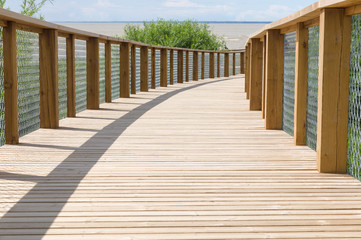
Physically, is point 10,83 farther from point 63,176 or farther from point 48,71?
point 63,176

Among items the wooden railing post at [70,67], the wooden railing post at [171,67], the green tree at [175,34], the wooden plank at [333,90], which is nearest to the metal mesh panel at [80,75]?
the wooden railing post at [70,67]

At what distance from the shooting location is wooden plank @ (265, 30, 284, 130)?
15.6 feet

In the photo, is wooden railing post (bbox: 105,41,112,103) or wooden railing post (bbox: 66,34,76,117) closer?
wooden railing post (bbox: 66,34,76,117)

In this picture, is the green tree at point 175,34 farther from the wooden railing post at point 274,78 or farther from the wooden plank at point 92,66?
the wooden railing post at point 274,78

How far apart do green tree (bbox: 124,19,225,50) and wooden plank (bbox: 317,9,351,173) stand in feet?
59.5

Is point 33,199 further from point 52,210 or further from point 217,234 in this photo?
point 217,234

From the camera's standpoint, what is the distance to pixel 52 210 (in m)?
2.23

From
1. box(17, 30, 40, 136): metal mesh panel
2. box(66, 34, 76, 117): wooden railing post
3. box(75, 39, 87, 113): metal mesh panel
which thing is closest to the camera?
box(17, 30, 40, 136): metal mesh panel

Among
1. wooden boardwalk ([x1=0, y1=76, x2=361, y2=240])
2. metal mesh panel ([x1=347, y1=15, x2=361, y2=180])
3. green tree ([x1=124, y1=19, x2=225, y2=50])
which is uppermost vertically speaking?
green tree ([x1=124, y1=19, x2=225, y2=50])

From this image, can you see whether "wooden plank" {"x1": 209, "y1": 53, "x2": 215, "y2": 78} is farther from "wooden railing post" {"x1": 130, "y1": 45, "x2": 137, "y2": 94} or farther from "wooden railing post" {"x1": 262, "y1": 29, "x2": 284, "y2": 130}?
"wooden railing post" {"x1": 262, "y1": 29, "x2": 284, "y2": 130}

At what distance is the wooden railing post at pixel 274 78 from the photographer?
4.76m


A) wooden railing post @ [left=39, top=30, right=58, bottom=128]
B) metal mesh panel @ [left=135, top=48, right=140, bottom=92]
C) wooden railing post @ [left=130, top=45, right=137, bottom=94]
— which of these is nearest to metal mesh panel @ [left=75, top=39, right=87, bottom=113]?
wooden railing post @ [left=39, top=30, right=58, bottom=128]

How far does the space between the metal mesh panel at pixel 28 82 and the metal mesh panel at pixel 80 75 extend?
138cm

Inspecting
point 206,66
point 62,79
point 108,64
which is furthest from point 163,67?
point 62,79
